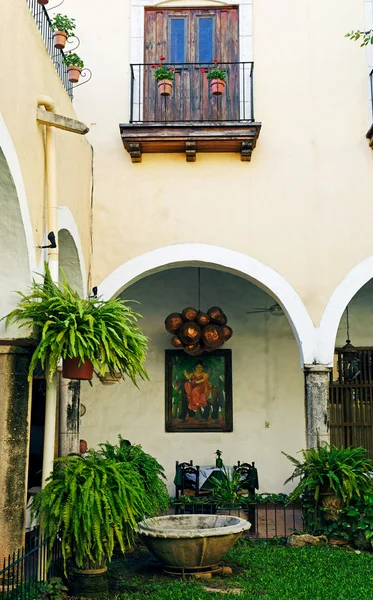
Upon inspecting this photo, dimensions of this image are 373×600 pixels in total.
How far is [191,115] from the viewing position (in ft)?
32.3

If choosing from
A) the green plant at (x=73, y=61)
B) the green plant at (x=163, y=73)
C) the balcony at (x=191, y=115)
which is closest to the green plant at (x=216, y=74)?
the balcony at (x=191, y=115)

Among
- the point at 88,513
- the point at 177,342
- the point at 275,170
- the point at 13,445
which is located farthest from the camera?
the point at 177,342

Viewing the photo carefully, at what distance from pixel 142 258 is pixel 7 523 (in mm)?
4513

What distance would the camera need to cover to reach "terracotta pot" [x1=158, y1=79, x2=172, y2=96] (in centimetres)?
940

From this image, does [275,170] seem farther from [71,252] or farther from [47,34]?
[47,34]

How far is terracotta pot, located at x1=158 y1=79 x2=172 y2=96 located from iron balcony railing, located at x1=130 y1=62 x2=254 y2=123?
0.43m

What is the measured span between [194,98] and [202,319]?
10.9 feet

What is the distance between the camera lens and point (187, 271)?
1202cm

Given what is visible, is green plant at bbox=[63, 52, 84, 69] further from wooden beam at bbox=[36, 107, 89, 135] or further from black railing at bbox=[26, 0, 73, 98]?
wooden beam at bbox=[36, 107, 89, 135]

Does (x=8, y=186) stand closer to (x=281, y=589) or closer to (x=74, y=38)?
(x=281, y=589)

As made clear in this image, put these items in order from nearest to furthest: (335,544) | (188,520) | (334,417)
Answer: (188,520)
(335,544)
(334,417)

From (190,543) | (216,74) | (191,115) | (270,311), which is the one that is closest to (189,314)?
(270,311)

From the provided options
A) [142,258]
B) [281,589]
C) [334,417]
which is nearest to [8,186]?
[142,258]

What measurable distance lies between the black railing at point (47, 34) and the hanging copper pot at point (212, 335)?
4.07m
